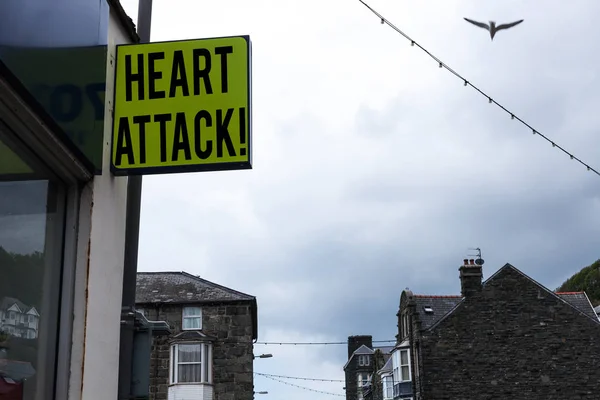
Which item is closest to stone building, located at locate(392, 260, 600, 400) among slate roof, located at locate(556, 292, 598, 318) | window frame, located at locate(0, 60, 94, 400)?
slate roof, located at locate(556, 292, 598, 318)

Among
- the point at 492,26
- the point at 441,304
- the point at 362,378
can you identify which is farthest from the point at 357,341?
the point at 492,26

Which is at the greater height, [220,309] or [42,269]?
[220,309]

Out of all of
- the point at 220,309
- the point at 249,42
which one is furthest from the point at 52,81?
the point at 220,309

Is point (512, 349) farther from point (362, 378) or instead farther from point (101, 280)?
point (362, 378)

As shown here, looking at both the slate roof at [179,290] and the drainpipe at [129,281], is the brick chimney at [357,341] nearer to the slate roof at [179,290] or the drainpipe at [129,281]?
the slate roof at [179,290]

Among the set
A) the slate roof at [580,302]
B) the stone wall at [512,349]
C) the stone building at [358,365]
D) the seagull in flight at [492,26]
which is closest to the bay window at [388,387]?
the stone wall at [512,349]

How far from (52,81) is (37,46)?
0.23m

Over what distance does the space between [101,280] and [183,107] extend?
99cm

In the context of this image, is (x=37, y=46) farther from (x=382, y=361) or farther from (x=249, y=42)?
(x=382, y=361)

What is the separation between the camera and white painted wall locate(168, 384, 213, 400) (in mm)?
26641

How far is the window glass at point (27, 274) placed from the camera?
3209mm

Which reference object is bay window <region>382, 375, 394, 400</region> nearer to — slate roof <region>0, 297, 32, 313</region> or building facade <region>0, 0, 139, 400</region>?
building facade <region>0, 0, 139, 400</region>

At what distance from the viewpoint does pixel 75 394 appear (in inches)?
142

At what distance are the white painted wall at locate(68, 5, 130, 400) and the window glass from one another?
12cm
